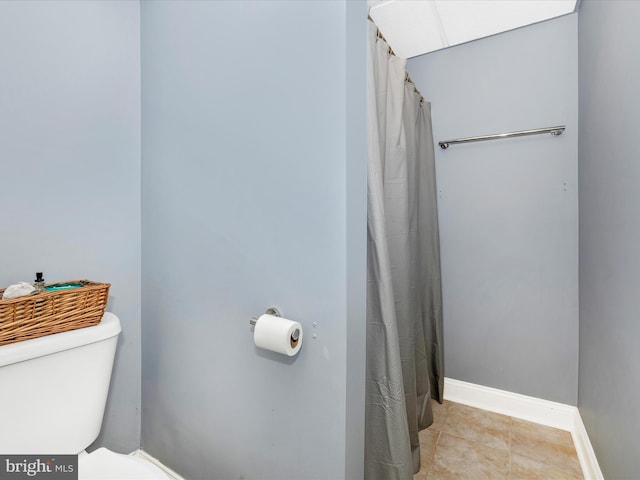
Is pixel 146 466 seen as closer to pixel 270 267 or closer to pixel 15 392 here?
pixel 15 392

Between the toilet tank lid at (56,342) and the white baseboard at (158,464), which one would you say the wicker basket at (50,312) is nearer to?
the toilet tank lid at (56,342)

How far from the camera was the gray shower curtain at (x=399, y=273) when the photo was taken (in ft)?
3.49

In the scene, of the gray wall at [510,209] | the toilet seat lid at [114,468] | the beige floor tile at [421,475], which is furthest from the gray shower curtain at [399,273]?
the toilet seat lid at [114,468]

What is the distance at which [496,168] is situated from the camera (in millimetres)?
1916

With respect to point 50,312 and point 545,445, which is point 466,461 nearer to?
point 545,445

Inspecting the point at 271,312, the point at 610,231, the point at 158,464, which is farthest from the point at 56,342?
the point at 610,231

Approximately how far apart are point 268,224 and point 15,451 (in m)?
0.88

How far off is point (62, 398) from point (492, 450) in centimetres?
185

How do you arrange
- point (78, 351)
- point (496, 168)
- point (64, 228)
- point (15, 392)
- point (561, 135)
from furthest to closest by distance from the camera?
Result: 1. point (496, 168)
2. point (561, 135)
3. point (64, 228)
4. point (78, 351)
5. point (15, 392)

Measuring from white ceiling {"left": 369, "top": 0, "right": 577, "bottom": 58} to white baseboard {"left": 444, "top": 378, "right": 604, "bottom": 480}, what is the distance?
2.17m

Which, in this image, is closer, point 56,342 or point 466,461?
point 56,342

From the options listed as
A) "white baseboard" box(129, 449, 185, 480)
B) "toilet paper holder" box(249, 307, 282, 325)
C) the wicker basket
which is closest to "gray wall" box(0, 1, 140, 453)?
"white baseboard" box(129, 449, 185, 480)

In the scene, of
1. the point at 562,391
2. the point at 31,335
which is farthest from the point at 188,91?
the point at 562,391

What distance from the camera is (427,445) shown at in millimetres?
1630
